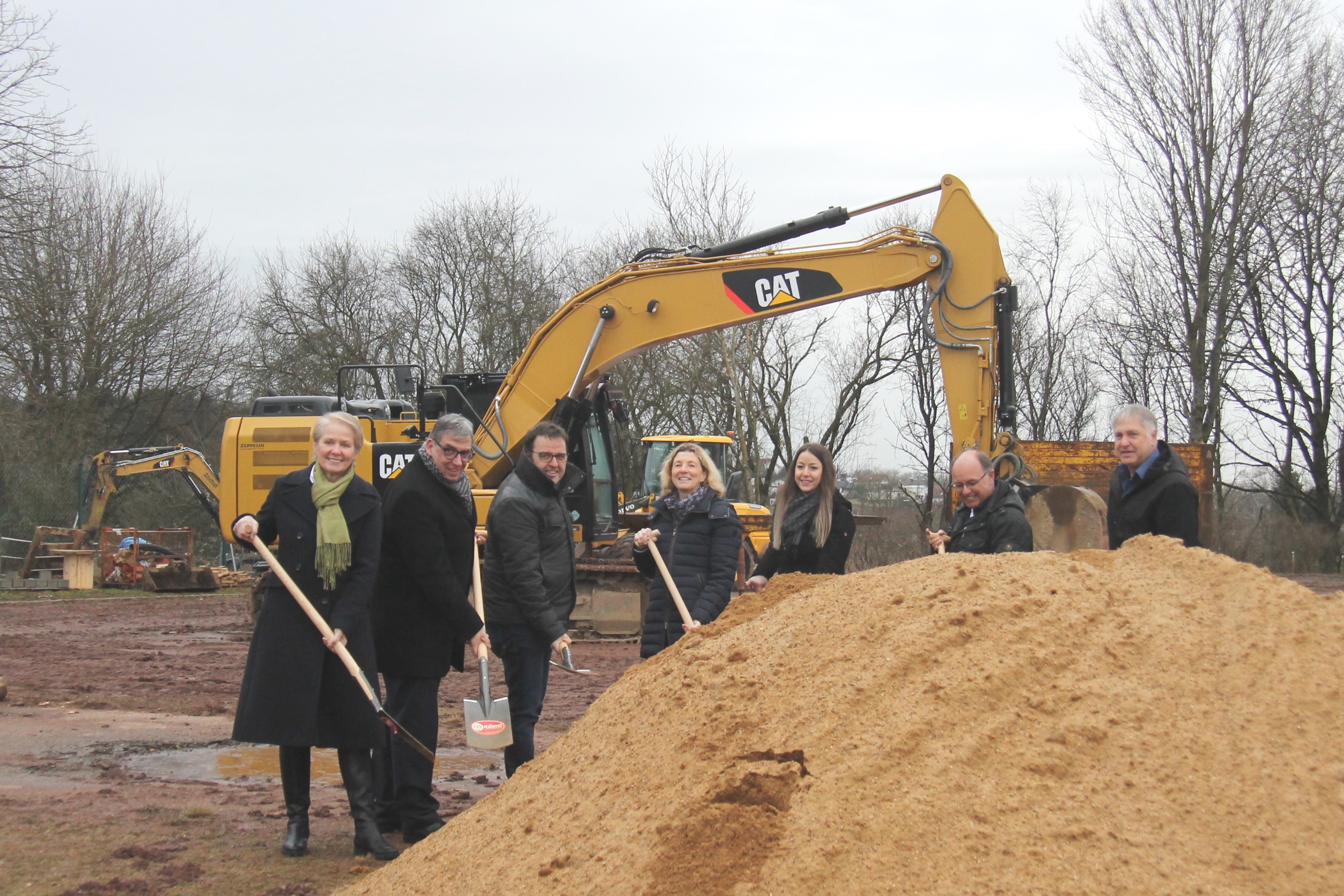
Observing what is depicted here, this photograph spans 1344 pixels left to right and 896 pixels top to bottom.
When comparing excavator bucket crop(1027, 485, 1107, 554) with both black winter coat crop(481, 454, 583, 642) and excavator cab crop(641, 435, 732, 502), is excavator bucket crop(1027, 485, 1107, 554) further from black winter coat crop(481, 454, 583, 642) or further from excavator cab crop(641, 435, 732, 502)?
excavator cab crop(641, 435, 732, 502)

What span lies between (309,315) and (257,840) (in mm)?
32086

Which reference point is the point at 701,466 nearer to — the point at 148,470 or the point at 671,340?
the point at 671,340

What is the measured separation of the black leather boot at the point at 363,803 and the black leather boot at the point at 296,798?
164mm

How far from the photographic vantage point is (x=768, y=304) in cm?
1033

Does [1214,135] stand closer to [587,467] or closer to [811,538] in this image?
[587,467]

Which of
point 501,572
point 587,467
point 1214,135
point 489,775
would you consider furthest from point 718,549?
point 1214,135

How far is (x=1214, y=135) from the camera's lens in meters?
23.1

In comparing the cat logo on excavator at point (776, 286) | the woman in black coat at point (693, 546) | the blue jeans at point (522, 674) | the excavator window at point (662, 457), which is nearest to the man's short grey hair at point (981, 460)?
the woman in black coat at point (693, 546)

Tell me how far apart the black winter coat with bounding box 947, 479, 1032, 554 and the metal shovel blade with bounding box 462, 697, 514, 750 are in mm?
2038

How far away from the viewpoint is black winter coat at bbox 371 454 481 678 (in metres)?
4.88

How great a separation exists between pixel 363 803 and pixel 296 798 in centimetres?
28

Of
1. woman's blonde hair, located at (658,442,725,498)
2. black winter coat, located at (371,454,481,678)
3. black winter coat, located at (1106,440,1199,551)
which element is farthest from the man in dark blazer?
black winter coat, located at (1106,440,1199,551)

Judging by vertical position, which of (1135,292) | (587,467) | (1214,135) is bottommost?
(587,467)

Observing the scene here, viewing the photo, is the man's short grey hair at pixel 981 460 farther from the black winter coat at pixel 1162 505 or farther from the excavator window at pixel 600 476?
the excavator window at pixel 600 476
